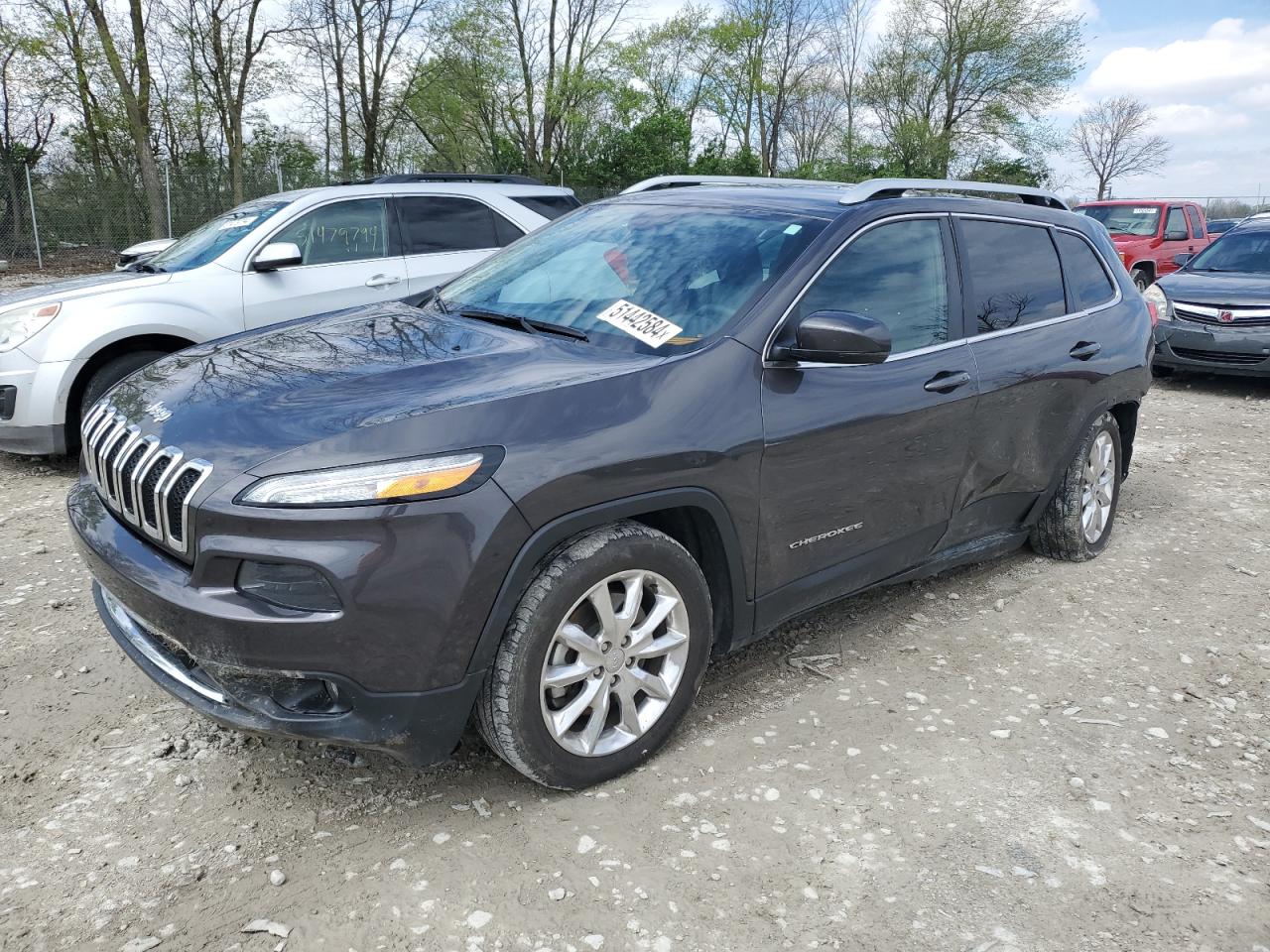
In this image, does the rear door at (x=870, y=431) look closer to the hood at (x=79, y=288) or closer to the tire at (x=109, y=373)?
the tire at (x=109, y=373)

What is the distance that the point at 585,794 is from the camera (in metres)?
2.78

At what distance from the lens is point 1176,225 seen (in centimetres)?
1639

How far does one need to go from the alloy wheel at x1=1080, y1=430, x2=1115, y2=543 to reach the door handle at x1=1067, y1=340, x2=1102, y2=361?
43 centimetres

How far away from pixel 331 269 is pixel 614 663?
16.0 ft

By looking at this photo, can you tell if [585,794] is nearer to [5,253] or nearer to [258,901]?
[258,901]

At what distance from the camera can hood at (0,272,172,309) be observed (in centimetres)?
587

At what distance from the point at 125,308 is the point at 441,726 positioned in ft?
15.0

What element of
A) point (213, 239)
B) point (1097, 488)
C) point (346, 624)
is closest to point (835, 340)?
point (346, 624)

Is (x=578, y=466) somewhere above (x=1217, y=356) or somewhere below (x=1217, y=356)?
above

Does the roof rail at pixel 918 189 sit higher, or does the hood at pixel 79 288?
the roof rail at pixel 918 189

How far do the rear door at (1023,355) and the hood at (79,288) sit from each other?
4886 mm

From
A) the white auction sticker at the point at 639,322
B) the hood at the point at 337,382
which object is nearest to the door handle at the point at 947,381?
the white auction sticker at the point at 639,322

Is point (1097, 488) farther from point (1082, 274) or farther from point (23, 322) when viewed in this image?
point (23, 322)

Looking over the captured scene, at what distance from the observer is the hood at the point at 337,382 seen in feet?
7.88
